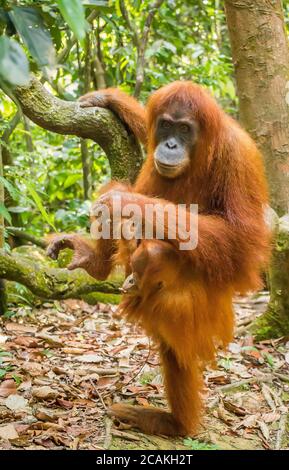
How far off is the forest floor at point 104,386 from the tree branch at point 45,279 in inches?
10.7

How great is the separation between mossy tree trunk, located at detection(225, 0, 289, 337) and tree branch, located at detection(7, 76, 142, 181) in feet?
3.06

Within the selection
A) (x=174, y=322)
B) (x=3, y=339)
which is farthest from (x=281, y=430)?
(x=3, y=339)

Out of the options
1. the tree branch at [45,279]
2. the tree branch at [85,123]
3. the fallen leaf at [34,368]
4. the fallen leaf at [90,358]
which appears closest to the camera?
the tree branch at [45,279]

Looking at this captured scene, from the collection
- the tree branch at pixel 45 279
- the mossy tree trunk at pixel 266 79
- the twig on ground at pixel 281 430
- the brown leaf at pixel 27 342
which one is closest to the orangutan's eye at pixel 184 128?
the tree branch at pixel 45 279

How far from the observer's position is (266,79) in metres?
3.87

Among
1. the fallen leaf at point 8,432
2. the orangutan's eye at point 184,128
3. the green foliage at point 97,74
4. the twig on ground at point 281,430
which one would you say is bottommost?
the twig on ground at point 281,430

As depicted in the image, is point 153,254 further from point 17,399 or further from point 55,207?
point 55,207

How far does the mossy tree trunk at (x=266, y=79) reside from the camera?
3.82 m

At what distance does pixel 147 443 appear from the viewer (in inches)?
111

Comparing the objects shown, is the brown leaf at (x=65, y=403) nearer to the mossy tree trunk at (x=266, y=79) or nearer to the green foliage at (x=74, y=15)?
the mossy tree trunk at (x=266, y=79)

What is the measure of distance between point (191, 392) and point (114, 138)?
5.22 feet

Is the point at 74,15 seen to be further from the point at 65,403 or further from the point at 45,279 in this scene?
the point at 65,403

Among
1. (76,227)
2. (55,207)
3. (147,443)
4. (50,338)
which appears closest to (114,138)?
(50,338)

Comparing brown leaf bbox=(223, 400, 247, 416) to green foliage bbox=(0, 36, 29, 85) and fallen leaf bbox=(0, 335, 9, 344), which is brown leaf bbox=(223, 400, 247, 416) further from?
green foliage bbox=(0, 36, 29, 85)
